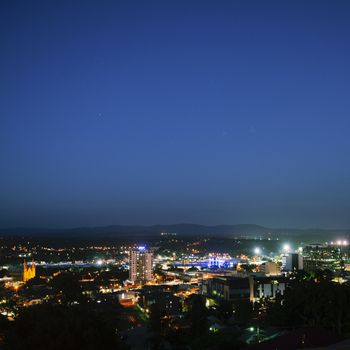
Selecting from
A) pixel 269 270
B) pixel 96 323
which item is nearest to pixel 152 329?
pixel 96 323

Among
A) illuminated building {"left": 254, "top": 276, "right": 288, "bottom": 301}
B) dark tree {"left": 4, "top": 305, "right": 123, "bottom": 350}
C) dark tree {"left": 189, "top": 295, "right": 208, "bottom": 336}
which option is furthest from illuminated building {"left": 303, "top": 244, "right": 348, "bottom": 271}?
dark tree {"left": 4, "top": 305, "right": 123, "bottom": 350}

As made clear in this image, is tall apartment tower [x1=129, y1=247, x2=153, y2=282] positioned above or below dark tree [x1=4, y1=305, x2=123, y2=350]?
below

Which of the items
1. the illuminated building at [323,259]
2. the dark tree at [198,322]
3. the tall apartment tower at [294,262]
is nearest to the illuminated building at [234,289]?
the dark tree at [198,322]

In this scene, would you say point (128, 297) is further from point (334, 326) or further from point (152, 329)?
point (334, 326)

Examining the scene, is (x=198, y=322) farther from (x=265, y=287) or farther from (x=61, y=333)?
(x=265, y=287)

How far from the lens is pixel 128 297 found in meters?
29.9

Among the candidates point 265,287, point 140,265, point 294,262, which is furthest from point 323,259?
point 265,287

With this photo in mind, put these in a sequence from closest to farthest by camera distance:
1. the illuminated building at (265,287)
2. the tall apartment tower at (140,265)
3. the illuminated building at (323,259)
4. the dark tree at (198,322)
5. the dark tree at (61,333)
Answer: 1. the dark tree at (61,333)
2. the dark tree at (198,322)
3. the illuminated building at (265,287)
4. the tall apartment tower at (140,265)
5. the illuminated building at (323,259)

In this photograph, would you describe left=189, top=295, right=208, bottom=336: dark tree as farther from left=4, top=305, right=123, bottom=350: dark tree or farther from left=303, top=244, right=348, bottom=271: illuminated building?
left=303, top=244, right=348, bottom=271: illuminated building

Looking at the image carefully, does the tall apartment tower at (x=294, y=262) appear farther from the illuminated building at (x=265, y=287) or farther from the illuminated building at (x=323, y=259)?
the illuminated building at (x=265, y=287)

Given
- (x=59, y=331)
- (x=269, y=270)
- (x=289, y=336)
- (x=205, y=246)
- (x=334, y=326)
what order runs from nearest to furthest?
(x=59, y=331) < (x=289, y=336) < (x=334, y=326) < (x=269, y=270) < (x=205, y=246)

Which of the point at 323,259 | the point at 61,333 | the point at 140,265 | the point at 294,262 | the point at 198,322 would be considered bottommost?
the point at 323,259

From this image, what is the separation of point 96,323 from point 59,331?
2.31 ft

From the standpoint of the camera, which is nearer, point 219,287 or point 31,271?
point 219,287
